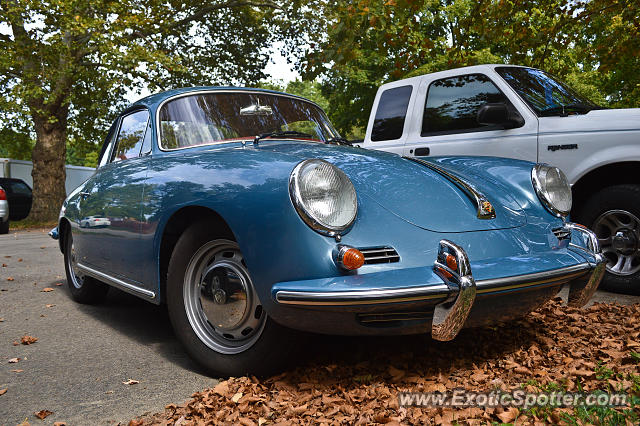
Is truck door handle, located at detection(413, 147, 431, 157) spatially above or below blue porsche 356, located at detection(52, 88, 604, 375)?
above

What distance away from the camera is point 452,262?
2.26 meters

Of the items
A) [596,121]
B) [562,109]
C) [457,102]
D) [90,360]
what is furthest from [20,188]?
[596,121]

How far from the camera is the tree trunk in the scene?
58.2ft

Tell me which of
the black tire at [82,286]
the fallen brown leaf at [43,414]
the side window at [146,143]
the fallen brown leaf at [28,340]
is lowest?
the fallen brown leaf at [28,340]

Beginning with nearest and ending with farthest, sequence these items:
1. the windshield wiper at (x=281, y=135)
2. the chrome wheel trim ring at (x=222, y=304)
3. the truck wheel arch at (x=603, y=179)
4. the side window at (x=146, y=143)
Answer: the chrome wheel trim ring at (x=222, y=304) → the windshield wiper at (x=281, y=135) → the side window at (x=146, y=143) → the truck wheel arch at (x=603, y=179)

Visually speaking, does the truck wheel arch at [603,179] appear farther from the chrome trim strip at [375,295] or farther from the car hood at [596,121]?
the chrome trim strip at [375,295]

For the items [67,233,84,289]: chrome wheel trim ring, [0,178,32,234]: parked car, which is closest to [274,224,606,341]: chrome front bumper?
[67,233,84,289]: chrome wheel trim ring

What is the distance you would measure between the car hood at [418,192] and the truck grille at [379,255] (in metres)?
0.23

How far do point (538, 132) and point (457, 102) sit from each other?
94 centimetres

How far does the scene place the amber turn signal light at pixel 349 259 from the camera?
2219mm

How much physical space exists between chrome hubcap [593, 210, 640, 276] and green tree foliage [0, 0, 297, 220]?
43.6ft

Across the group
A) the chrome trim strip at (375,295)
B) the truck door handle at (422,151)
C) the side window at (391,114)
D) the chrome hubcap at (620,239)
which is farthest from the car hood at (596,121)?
the chrome trim strip at (375,295)

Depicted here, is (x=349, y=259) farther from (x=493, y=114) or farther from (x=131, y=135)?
(x=493, y=114)

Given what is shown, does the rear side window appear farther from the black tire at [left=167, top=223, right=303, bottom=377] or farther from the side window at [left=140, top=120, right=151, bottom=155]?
the black tire at [left=167, top=223, right=303, bottom=377]
